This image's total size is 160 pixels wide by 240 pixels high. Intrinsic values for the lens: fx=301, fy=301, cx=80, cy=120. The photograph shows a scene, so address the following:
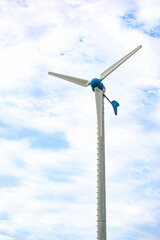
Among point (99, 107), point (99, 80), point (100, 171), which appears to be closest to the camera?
point (100, 171)

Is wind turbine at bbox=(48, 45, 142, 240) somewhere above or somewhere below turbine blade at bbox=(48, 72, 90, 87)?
below

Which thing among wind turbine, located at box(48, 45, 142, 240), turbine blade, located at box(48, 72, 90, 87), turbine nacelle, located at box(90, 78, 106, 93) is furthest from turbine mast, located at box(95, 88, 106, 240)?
turbine blade, located at box(48, 72, 90, 87)

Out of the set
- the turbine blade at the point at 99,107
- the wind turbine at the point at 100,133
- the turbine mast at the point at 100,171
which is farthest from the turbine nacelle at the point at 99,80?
the turbine mast at the point at 100,171

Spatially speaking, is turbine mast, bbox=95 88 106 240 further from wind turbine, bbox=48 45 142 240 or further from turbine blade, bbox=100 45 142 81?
turbine blade, bbox=100 45 142 81

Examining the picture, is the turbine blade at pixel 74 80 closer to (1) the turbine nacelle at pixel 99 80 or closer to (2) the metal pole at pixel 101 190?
(1) the turbine nacelle at pixel 99 80

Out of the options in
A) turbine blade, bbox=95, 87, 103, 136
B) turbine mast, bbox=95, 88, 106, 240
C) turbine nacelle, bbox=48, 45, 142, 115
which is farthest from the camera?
turbine nacelle, bbox=48, 45, 142, 115

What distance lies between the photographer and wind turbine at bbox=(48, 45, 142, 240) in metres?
40.7

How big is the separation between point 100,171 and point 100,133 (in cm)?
571

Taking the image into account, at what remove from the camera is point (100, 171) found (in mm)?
42875

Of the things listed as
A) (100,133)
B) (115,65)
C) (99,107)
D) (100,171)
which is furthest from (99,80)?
(100,171)

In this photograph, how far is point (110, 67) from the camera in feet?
170

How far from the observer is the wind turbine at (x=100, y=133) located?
40.7 m

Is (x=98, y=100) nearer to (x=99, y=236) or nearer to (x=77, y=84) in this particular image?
(x=77, y=84)

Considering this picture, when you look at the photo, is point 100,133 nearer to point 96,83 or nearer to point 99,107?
point 99,107
